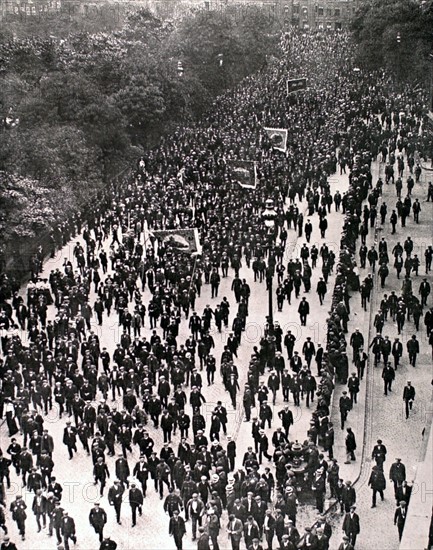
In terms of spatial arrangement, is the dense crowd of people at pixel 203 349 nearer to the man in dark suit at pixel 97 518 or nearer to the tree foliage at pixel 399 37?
the man in dark suit at pixel 97 518

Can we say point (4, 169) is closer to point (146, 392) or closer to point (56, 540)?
point (146, 392)

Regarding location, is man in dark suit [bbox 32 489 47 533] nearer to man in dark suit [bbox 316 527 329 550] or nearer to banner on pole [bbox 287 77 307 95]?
man in dark suit [bbox 316 527 329 550]

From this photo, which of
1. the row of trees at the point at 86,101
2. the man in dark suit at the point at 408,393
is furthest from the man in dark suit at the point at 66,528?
the row of trees at the point at 86,101

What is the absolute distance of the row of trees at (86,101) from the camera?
39.6 metres

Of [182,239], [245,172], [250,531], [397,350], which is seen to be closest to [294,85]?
[245,172]

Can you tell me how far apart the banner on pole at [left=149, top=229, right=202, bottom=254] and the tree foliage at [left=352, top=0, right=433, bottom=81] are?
35.0 meters

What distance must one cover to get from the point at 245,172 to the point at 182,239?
7061mm

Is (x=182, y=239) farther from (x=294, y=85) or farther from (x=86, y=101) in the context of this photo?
(x=294, y=85)

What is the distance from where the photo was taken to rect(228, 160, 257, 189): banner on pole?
35.8 metres

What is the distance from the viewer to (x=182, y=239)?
30.0 metres

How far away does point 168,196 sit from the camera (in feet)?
128

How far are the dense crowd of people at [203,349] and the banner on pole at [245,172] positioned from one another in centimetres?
97

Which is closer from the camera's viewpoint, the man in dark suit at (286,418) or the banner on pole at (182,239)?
the man in dark suit at (286,418)

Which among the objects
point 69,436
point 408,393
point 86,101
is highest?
point 86,101
